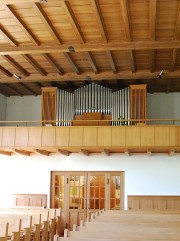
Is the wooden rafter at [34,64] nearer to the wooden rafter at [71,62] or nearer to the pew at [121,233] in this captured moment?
the wooden rafter at [71,62]

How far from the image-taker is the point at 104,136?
39.4ft

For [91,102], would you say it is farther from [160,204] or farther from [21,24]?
[21,24]

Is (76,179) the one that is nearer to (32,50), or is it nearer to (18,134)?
(18,134)

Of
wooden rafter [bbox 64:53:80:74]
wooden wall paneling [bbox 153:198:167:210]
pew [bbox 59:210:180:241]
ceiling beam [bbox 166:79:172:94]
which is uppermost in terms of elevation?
wooden rafter [bbox 64:53:80:74]

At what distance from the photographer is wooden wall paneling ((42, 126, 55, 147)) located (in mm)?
12109

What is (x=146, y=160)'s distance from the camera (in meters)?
13.3

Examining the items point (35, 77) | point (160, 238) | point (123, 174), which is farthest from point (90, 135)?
point (160, 238)

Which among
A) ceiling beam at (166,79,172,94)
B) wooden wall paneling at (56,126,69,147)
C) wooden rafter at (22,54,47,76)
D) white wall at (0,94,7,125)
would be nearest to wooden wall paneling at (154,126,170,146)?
ceiling beam at (166,79,172,94)

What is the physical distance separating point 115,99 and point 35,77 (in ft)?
9.42

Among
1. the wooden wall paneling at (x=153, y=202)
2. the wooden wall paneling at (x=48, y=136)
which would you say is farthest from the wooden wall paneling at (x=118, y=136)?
the wooden wall paneling at (x=153, y=202)

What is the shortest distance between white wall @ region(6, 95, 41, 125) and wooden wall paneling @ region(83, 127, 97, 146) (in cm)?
401

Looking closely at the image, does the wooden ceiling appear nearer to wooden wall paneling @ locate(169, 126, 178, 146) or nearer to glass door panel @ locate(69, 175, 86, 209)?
wooden wall paneling @ locate(169, 126, 178, 146)

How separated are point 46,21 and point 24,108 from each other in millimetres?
7171

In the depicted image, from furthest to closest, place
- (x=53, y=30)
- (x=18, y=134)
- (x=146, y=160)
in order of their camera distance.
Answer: (x=146, y=160)
(x=18, y=134)
(x=53, y=30)
